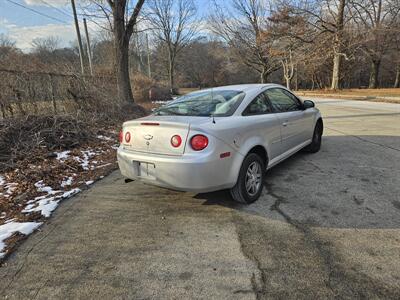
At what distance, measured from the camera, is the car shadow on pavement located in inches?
132

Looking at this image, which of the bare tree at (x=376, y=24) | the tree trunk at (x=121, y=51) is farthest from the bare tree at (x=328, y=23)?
the tree trunk at (x=121, y=51)

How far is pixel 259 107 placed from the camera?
423 cm

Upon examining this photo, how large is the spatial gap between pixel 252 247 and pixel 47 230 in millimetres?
2255

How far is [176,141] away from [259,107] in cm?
150

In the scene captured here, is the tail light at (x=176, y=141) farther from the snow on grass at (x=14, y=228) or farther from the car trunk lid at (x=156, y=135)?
the snow on grass at (x=14, y=228)

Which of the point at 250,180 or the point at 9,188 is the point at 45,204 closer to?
the point at 9,188

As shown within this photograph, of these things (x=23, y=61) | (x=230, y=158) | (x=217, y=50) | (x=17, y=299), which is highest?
(x=217, y=50)

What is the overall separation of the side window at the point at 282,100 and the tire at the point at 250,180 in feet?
3.61

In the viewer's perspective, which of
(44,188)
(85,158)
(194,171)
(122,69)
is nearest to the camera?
(194,171)

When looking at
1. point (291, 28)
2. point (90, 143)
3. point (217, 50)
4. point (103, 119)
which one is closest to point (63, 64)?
point (103, 119)

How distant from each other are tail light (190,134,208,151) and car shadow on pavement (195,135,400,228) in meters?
0.97

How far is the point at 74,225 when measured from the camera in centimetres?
346

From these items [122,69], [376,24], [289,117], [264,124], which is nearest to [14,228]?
[264,124]

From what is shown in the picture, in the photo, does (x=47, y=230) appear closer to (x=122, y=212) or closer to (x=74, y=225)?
(x=74, y=225)
